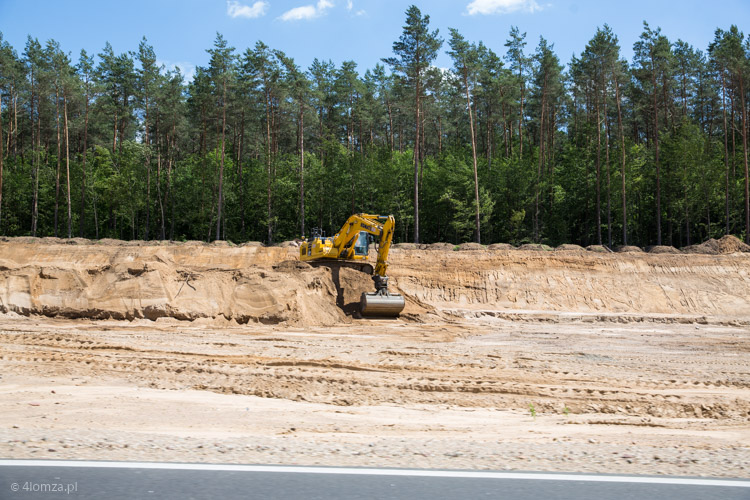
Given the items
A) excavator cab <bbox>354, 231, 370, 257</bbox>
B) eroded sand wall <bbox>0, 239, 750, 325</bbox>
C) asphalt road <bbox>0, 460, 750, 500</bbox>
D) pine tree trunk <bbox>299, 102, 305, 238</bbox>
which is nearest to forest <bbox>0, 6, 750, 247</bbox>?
pine tree trunk <bbox>299, 102, 305, 238</bbox>

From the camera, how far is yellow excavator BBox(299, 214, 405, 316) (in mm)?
19547

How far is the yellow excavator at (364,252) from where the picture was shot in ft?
64.1

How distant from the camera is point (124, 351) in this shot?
12250mm

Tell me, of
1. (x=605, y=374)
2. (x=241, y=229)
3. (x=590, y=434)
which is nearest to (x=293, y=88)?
(x=241, y=229)

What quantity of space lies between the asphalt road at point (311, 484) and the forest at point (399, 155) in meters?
32.1

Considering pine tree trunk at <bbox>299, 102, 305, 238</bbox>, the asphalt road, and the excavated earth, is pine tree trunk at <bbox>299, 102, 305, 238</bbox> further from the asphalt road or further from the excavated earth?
the asphalt road

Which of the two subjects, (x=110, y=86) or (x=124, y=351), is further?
(x=110, y=86)

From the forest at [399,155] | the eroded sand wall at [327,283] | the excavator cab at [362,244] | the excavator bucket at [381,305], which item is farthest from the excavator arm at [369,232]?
the forest at [399,155]

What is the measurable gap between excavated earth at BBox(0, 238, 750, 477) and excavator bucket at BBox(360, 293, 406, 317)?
21.1 inches

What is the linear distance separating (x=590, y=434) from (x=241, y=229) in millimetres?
43442

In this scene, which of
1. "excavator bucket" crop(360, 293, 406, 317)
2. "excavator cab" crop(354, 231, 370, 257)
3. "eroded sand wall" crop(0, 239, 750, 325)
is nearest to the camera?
"eroded sand wall" crop(0, 239, 750, 325)

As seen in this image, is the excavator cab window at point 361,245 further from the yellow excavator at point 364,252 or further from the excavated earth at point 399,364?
the excavated earth at point 399,364

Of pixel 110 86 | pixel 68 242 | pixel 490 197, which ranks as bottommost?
pixel 68 242

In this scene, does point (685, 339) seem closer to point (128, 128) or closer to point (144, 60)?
point (144, 60)
